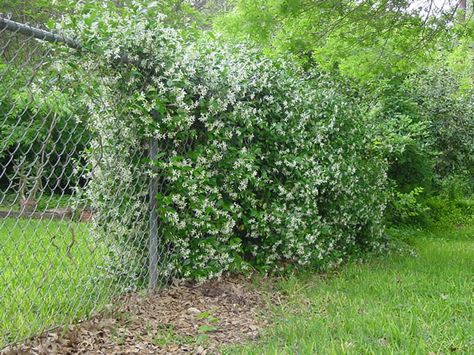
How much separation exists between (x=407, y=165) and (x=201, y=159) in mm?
5519

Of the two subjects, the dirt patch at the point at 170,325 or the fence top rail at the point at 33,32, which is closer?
the fence top rail at the point at 33,32

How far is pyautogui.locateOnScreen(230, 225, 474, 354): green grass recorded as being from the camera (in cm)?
280

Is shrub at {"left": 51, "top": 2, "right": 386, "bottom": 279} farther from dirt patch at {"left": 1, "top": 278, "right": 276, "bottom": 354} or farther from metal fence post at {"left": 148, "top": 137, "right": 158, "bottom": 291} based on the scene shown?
dirt patch at {"left": 1, "top": 278, "right": 276, "bottom": 354}

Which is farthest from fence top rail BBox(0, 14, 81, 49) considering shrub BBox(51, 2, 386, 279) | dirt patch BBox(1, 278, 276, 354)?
dirt patch BBox(1, 278, 276, 354)

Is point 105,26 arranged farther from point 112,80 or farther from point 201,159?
point 201,159

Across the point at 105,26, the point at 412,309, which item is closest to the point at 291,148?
the point at 412,309

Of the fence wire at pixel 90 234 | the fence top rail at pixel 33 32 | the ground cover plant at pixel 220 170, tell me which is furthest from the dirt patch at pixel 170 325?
the fence top rail at pixel 33 32

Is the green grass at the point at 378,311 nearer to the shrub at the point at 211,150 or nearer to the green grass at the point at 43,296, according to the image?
the shrub at the point at 211,150

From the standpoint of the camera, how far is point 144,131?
344 centimetres

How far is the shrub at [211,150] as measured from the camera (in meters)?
3.30

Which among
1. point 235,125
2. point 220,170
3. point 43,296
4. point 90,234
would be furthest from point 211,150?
point 43,296

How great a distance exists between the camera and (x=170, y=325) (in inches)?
126

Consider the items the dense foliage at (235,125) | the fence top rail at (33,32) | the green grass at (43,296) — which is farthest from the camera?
the dense foliage at (235,125)

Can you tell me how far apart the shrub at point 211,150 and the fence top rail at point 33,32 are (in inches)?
5.2
